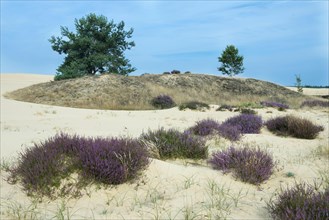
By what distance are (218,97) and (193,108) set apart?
36.9 feet

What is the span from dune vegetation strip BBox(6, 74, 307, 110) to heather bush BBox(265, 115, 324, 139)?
6634 mm

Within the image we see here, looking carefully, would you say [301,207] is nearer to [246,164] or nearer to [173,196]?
[173,196]

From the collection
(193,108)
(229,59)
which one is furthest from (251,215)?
(229,59)

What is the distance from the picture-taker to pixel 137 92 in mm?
22516

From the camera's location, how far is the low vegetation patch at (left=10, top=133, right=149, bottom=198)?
4.66 metres

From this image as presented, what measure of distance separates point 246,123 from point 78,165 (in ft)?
22.7

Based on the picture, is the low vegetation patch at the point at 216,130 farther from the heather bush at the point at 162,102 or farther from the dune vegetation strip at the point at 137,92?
the heather bush at the point at 162,102

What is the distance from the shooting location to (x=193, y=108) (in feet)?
54.8

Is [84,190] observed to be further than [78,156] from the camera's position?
No

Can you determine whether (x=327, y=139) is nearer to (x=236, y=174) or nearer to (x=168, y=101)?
(x=236, y=174)

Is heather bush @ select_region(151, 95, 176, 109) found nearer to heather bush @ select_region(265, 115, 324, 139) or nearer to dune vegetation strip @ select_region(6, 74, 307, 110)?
dune vegetation strip @ select_region(6, 74, 307, 110)

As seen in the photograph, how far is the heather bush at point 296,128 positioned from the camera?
9.99 metres

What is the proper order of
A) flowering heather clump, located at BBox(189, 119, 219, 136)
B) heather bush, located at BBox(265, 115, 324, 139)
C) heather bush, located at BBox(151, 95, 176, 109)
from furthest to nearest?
heather bush, located at BBox(151, 95, 176, 109) < heather bush, located at BBox(265, 115, 324, 139) < flowering heather clump, located at BBox(189, 119, 219, 136)

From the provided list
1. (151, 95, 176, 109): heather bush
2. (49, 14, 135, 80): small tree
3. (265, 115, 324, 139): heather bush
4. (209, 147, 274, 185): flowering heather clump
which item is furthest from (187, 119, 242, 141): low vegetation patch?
(49, 14, 135, 80): small tree
